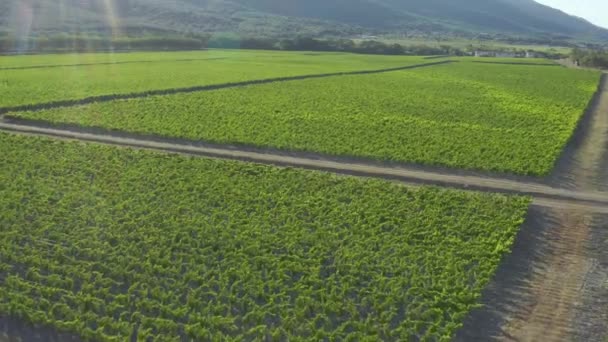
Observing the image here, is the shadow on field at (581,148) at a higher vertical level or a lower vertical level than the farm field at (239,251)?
higher

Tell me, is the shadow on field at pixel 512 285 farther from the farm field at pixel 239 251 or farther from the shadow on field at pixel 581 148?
the shadow on field at pixel 581 148

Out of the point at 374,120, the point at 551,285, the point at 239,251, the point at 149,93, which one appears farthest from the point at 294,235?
the point at 149,93

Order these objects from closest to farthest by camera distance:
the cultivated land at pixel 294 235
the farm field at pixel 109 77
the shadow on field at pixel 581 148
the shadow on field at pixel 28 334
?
the shadow on field at pixel 28 334, the cultivated land at pixel 294 235, the shadow on field at pixel 581 148, the farm field at pixel 109 77

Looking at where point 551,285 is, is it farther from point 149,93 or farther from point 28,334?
point 149,93

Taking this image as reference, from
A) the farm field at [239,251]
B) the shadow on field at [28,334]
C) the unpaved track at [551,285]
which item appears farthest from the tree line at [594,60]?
the shadow on field at [28,334]

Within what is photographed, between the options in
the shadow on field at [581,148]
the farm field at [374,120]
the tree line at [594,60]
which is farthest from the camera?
the tree line at [594,60]

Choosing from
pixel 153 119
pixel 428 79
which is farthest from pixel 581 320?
pixel 428 79

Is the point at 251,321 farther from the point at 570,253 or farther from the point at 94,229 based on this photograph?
the point at 570,253
